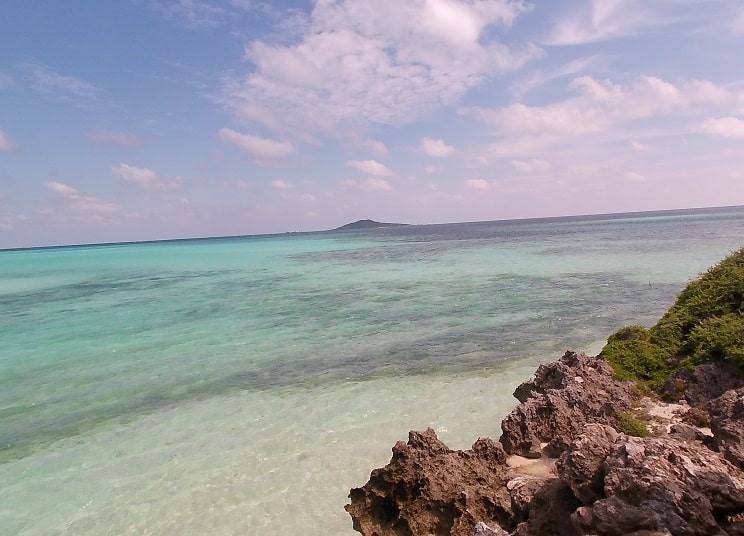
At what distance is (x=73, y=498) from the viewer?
12.0 meters

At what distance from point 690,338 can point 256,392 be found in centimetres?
1423

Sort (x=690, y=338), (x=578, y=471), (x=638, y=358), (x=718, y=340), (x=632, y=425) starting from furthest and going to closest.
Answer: (x=638, y=358)
(x=690, y=338)
(x=718, y=340)
(x=632, y=425)
(x=578, y=471)

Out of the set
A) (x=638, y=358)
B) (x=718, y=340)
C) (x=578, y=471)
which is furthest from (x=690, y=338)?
(x=578, y=471)

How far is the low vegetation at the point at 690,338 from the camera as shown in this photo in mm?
12148

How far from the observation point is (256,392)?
59.5 ft

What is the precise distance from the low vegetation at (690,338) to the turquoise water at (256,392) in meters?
3.80

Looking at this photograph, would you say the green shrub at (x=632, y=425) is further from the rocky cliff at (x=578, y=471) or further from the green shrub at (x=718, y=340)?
the green shrub at (x=718, y=340)

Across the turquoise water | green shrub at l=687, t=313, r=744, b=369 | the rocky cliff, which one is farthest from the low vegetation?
the turquoise water

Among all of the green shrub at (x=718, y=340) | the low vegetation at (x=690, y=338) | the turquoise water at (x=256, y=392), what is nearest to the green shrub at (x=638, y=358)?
the low vegetation at (x=690, y=338)

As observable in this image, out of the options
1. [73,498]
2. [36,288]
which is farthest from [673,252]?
[36,288]

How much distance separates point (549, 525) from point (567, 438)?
121 inches

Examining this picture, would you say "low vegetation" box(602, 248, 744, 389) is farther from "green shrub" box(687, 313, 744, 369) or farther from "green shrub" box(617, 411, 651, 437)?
"green shrub" box(617, 411, 651, 437)

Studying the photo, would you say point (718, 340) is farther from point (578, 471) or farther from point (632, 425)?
point (578, 471)

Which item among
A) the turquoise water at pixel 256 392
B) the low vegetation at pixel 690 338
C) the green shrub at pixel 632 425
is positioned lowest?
the turquoise water at pixel 256 392
